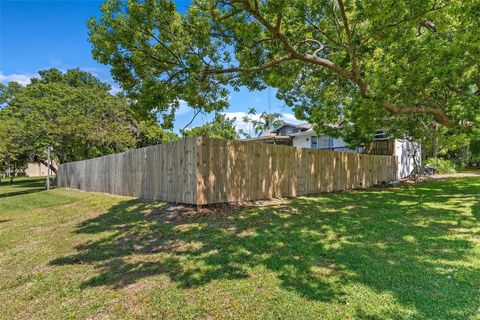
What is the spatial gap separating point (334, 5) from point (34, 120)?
22.9 m

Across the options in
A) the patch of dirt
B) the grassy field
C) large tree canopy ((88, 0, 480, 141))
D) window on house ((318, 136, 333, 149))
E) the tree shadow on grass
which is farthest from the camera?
window on house ((318, 136, 333, 149))

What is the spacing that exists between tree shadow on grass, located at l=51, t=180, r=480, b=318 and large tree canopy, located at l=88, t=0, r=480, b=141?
3195mm

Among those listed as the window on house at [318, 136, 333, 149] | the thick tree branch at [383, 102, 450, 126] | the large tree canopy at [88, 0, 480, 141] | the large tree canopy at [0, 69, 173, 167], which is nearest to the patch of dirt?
the large tree canopy at [88, 0, 480, 141]

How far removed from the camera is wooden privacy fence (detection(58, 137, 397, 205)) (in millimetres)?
7613

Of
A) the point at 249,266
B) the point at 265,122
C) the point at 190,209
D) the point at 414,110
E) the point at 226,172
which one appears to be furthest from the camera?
the point at 265,122

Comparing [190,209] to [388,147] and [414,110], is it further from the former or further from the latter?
[388,147]

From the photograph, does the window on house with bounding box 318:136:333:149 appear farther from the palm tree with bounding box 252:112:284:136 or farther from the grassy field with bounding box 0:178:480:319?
the palm tree with bounding box 252:112:284:136

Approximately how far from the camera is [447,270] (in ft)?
12.3

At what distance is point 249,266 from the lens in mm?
4047

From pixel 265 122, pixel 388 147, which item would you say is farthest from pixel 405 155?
pixel 265 122

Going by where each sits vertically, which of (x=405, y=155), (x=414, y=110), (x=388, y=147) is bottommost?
(x=405, y=155)

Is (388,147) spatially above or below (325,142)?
below

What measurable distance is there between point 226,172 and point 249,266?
4171mm

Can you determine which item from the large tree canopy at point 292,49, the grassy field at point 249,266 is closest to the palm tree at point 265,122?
the large tree canopy at point 292,49
